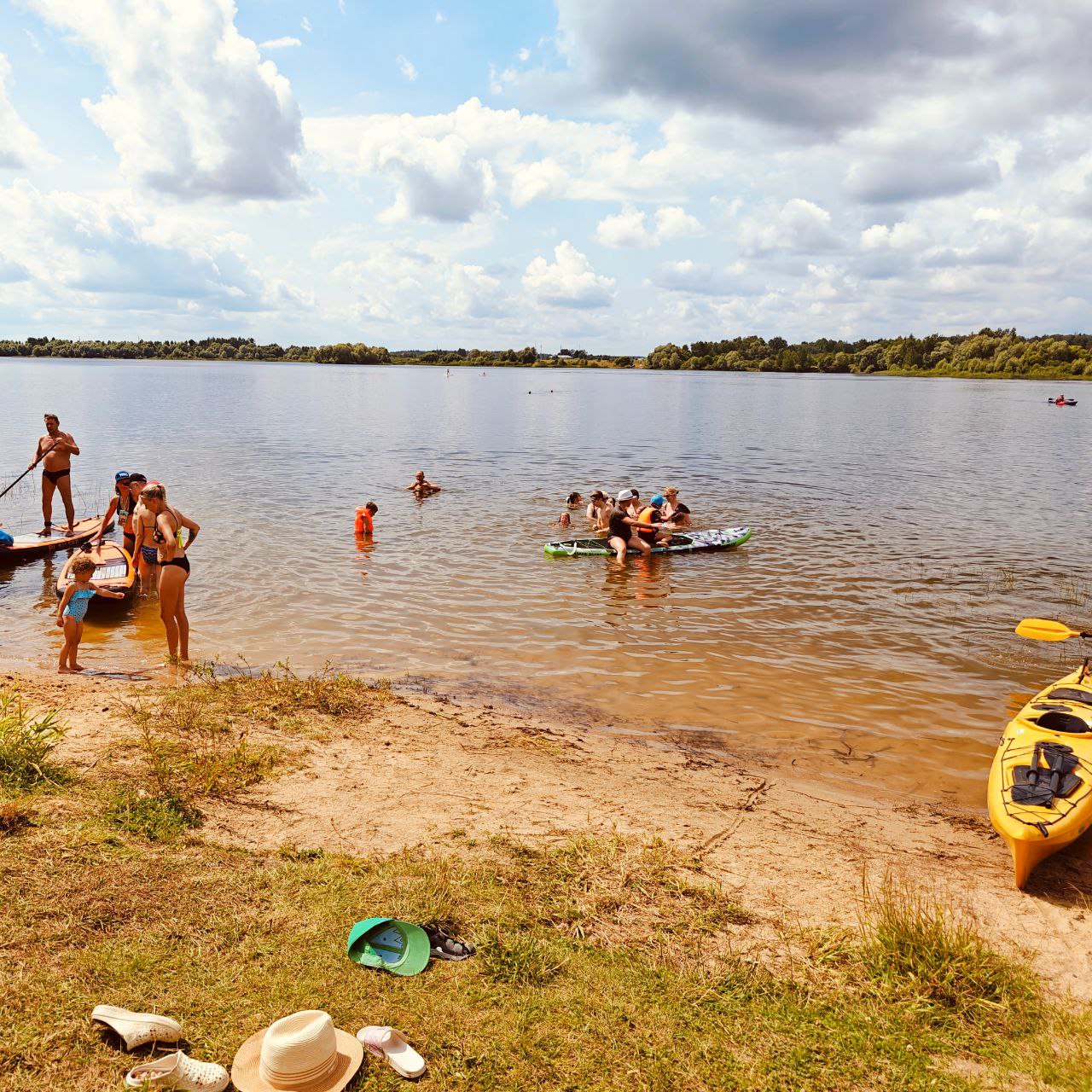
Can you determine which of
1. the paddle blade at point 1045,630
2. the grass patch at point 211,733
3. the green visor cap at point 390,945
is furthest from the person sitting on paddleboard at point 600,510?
the green visor cap at point 390,945

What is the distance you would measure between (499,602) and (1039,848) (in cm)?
907

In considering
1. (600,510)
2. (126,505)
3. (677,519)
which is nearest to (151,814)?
(126,505)

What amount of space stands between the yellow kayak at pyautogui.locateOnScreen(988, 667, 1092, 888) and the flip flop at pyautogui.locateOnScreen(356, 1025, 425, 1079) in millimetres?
4929

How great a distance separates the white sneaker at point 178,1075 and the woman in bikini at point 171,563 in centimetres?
700

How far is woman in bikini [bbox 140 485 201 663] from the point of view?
9.21 m

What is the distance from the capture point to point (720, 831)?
20.2ft

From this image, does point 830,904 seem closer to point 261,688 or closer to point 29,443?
point 261,688

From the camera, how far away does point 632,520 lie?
17047mm

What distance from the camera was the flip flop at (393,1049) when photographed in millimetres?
3514

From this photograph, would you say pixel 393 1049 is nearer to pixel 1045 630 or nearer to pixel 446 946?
pixel 446 946

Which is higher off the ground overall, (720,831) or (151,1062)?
(151,1062)

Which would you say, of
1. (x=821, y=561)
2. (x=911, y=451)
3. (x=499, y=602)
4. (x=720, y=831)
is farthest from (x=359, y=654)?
(x=911, y=451)

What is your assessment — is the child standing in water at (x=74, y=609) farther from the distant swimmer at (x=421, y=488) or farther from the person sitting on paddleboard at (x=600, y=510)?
the distant swimmer at (x=421, y=488)

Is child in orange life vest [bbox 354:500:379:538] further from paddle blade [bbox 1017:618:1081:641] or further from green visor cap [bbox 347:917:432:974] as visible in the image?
green visor cap [bbox 347:917:432:974]
